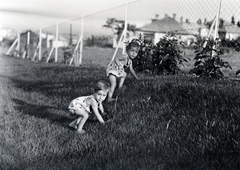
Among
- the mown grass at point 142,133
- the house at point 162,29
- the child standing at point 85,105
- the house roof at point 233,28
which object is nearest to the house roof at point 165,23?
the house at point 162,29

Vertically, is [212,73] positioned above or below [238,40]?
below

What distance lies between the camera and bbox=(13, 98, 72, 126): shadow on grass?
491cm

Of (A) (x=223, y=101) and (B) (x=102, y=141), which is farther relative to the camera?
(A) (x=223, y=101)

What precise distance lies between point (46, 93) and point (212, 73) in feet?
11.1

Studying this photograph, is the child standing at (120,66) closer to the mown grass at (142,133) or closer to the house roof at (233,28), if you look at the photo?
the mown grass at (142,133)

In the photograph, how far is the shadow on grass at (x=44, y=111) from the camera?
193 inches

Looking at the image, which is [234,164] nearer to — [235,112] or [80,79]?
[235,112]

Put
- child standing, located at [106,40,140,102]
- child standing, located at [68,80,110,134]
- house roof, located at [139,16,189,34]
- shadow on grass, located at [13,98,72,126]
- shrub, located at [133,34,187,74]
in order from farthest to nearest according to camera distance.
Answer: house roof, located at [139,16,189,34], shrub, located at [133,34,187,74], child standing, located at [106,40,140,102], shadow on grass, located at [13,98,72,126], child standing, located at [68,80,110,134]

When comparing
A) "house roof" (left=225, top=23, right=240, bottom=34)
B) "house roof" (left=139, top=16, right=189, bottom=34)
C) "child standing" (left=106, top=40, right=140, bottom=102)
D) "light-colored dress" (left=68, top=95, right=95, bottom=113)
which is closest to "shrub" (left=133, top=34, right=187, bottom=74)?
"house roof" (left=139, top=16, right=189, bottom=34)

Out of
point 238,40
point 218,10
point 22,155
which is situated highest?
Result: point 218,10

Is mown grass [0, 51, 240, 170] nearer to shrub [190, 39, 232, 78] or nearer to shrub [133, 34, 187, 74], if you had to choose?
shrub [190, 39, 232, 78]

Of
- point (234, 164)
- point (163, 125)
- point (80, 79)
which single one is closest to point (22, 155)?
point (163, 125)

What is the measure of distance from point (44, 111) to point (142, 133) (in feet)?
7.01

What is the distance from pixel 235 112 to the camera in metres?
3.72
